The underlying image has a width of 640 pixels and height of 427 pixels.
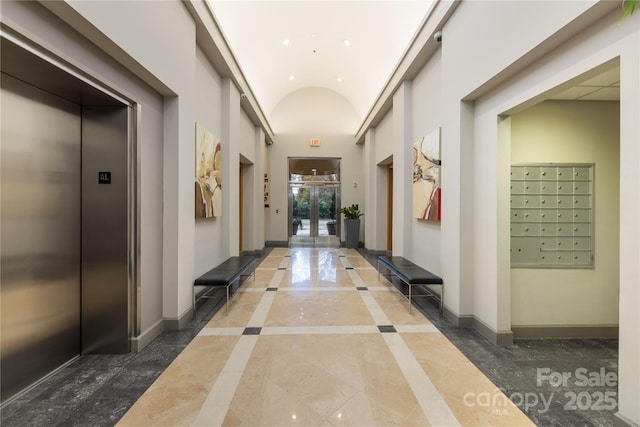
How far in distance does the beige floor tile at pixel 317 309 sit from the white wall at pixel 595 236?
6.06ft

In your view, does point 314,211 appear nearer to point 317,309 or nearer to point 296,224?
point 296,224

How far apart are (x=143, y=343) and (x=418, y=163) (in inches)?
182

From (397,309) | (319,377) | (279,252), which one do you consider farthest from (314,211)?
(319,377)

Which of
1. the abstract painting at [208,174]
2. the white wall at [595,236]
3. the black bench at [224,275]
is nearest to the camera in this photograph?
the white wall at [595,236]

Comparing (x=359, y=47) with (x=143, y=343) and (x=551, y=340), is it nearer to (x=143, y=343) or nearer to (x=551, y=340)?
(x=551, y=340)

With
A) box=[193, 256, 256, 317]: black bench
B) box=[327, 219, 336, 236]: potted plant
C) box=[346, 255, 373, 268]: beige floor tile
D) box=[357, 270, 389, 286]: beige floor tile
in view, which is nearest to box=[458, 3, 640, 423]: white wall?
box=[357, 270, 389, 286]: beige floor tile

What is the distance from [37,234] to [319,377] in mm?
2588

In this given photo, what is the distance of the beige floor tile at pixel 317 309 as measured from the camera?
3.44 meters

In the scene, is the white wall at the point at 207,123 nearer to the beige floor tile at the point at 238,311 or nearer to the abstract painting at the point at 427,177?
the beige floor tile at the point at 238,311

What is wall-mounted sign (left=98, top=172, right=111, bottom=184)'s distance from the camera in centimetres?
264

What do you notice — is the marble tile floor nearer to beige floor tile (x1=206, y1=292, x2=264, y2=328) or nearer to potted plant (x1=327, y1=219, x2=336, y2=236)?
beige floor tile (x1=206, y1=292, x2=264, y2=328)

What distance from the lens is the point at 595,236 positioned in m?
3.13

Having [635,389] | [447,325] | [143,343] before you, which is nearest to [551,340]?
[447,325]

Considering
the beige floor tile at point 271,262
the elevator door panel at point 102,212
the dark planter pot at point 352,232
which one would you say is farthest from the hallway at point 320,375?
the dark planter pot at point 352,232
